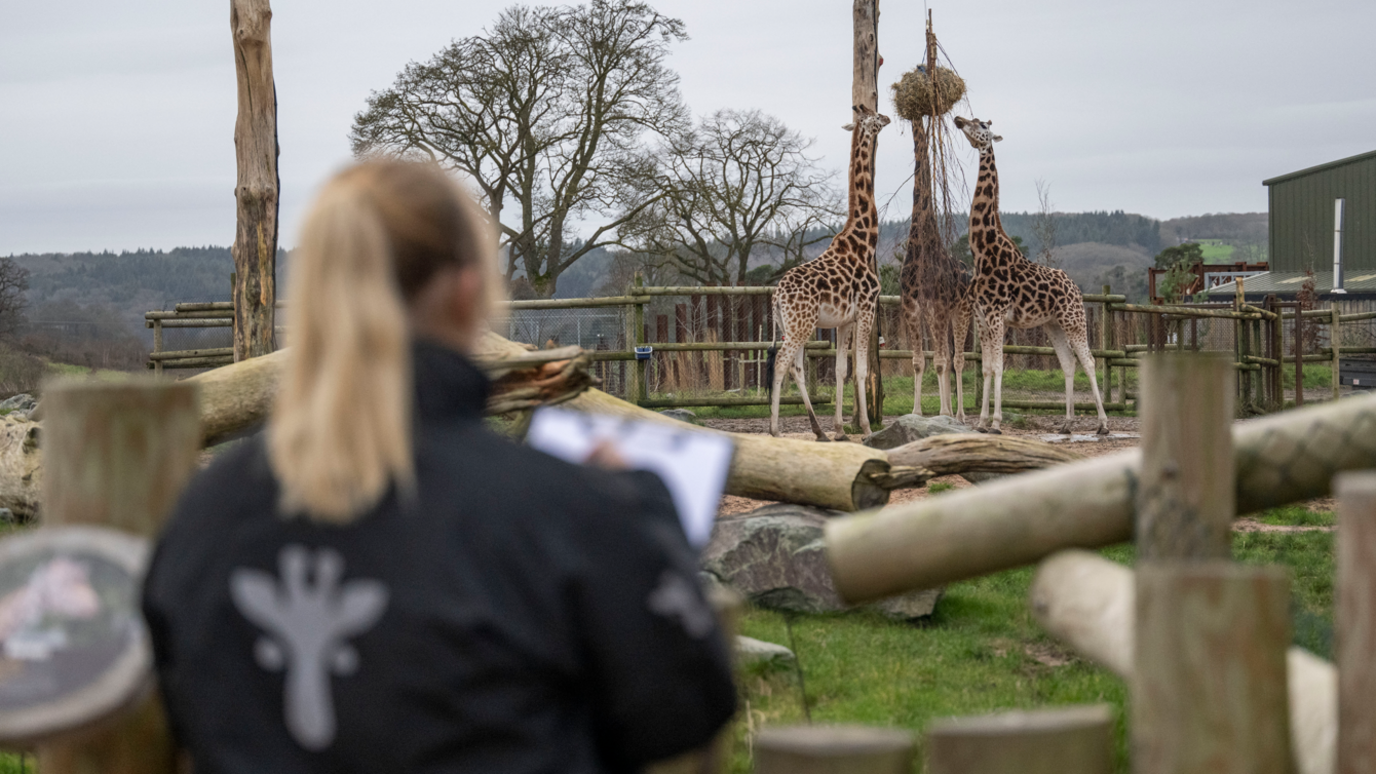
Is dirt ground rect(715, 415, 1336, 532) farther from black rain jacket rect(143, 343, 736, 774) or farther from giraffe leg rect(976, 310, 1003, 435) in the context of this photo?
black rain jacket rect(143, 343, 736, 774)

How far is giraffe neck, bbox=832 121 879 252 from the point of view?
11469 millimetres

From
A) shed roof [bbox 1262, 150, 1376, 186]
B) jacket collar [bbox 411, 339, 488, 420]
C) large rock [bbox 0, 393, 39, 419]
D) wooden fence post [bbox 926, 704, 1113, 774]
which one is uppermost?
shed roof [bbox 1262, 150, 1376, 186]

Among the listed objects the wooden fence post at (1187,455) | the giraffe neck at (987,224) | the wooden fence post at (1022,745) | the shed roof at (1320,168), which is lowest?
the wooden fence post at (1022,745)

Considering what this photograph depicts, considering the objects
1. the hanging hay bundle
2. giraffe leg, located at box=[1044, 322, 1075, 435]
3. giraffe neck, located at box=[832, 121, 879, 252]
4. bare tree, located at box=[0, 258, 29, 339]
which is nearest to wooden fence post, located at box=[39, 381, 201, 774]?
A: giraffe neck, located at box=[832, 121, 879, 252]

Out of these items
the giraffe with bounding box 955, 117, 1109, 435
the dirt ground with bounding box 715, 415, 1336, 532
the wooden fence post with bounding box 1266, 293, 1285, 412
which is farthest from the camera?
the wooden fence post with bounding box 1266, 293, 1285, 412

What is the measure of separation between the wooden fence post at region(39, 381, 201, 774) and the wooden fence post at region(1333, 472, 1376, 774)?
5.67ft

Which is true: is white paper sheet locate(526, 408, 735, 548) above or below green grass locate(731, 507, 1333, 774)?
above

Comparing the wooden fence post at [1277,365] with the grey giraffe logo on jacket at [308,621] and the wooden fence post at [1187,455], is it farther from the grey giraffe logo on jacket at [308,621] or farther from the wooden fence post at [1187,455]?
the grey giraffe logo on jacket at [308,621]

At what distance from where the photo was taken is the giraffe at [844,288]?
1098cm

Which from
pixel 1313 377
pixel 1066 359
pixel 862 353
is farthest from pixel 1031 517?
pixel 1313 377

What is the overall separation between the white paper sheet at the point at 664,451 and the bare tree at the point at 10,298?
2483 centimetres

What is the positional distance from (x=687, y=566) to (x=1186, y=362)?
97 cm

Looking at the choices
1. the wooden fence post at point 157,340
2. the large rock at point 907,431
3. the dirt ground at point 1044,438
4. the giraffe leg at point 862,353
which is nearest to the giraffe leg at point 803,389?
the dirt ground at point 1044,438

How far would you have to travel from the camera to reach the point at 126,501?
6.03 ft
